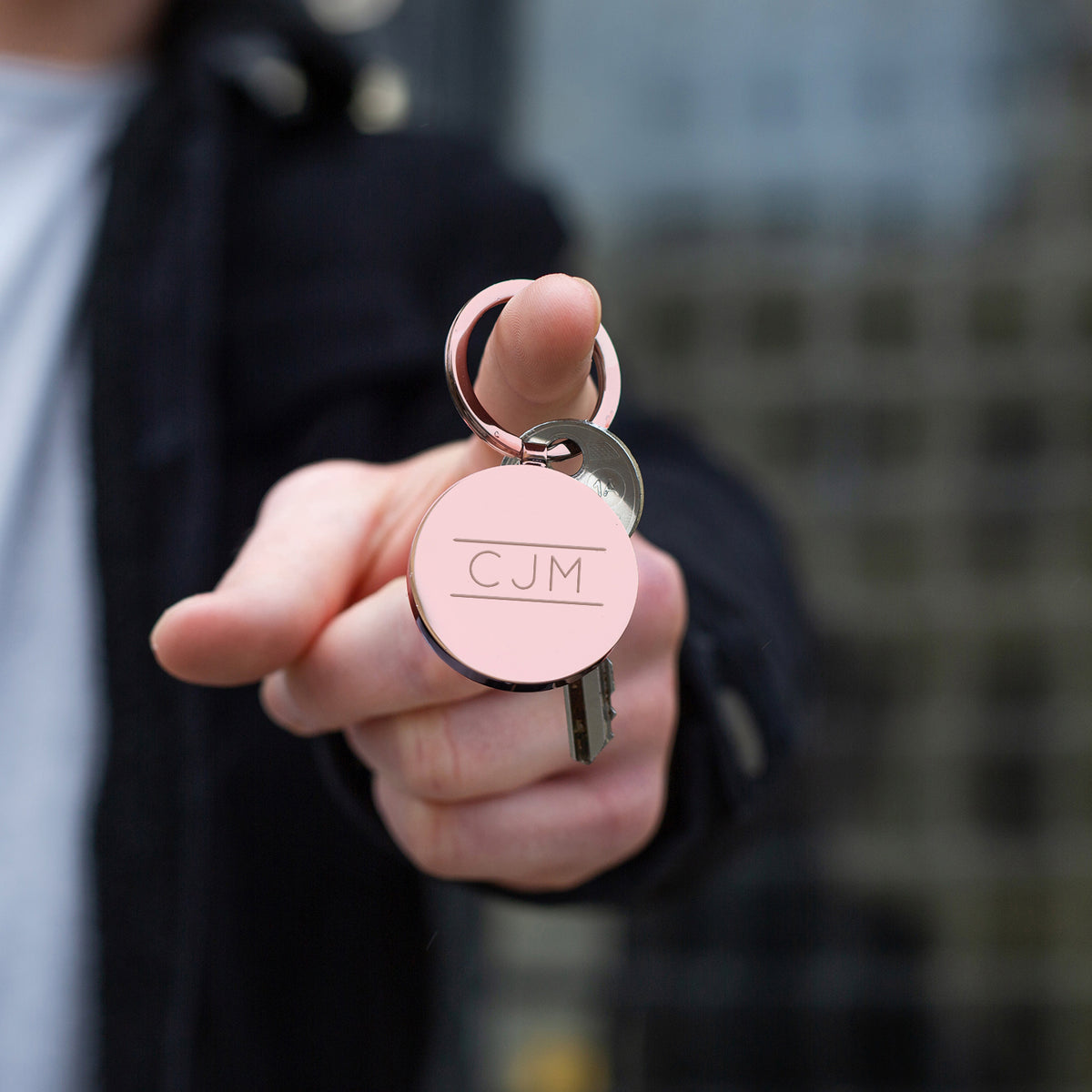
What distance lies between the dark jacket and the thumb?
0.30 metres

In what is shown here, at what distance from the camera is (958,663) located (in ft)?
6.73

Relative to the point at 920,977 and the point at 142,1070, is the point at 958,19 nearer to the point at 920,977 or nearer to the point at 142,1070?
the point at 920,977

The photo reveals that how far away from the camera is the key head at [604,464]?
495 mm

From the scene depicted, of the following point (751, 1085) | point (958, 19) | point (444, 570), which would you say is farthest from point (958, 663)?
point (444, 570)

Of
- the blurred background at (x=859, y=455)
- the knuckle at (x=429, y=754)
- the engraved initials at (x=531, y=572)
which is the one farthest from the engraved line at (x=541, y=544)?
the blurred background at (x=859, y=455)

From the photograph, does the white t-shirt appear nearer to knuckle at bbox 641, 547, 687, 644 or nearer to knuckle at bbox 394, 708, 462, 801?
knuckle at bbox 394, 708, 462, 801

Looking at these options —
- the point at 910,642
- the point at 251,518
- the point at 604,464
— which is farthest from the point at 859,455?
the point at 604,464

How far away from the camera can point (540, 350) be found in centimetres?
46

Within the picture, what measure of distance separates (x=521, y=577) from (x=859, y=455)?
1.81 m

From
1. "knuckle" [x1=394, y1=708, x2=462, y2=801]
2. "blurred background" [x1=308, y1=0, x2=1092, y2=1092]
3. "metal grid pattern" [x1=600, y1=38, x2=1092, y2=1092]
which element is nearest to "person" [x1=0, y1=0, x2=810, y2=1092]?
"knuckle" [x1=394, y1=708, x2=462, y2=801]

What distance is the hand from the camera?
49 centimetres

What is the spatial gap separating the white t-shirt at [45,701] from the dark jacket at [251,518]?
51mm

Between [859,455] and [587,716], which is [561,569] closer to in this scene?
[587,716]

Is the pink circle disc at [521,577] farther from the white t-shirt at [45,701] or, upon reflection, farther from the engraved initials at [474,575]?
the white t-shirt at [45,701]
